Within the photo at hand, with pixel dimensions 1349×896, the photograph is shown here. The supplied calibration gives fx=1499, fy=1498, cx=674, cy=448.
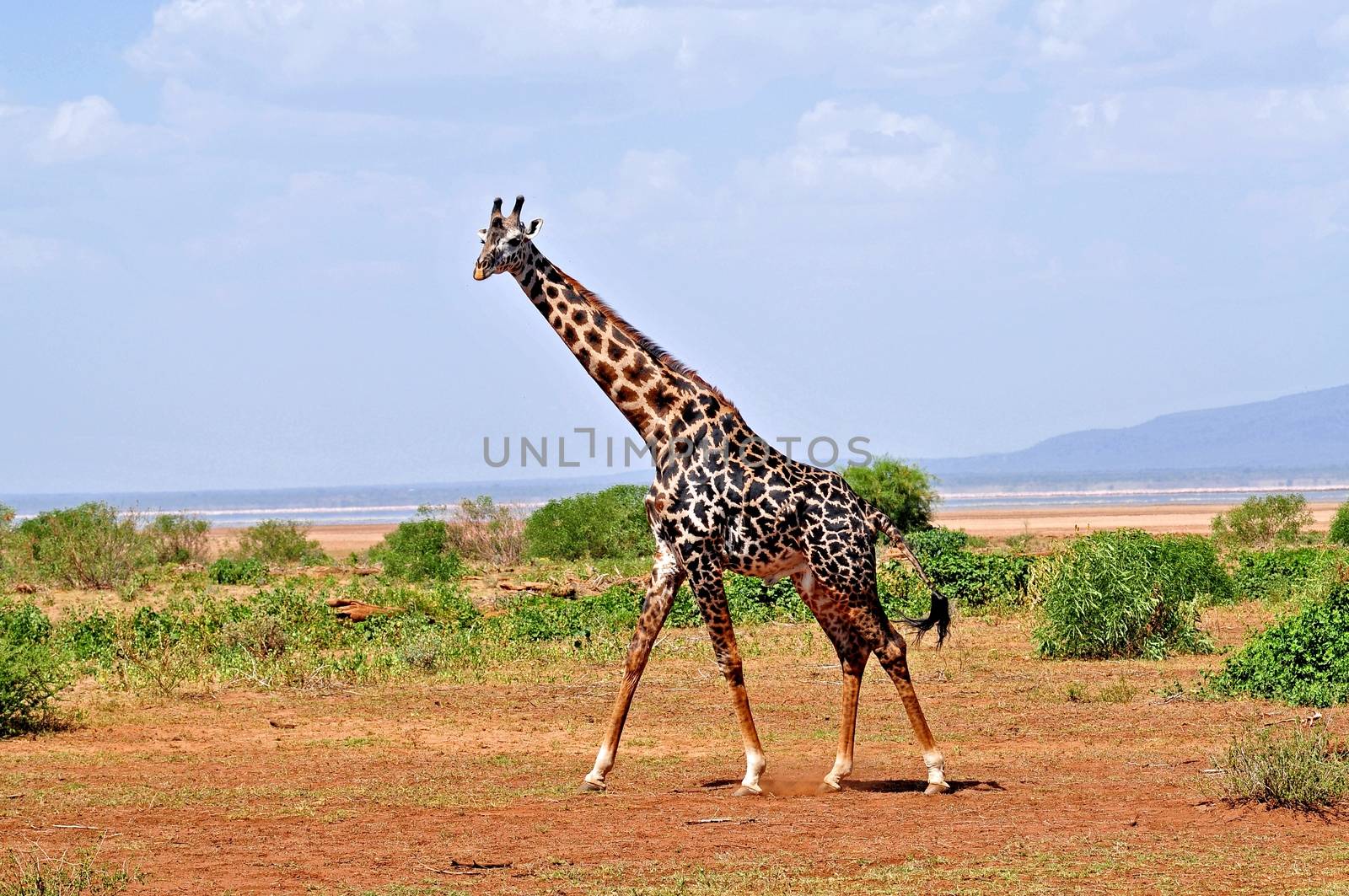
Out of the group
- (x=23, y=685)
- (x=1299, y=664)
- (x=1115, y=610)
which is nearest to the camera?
(x=23, y=685)

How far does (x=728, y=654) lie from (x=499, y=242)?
3199mm

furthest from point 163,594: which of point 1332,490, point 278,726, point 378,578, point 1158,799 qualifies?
point 1332,490

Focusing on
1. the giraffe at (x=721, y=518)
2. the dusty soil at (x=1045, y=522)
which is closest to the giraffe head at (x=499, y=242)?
the giraffe at (x=721, y=518)

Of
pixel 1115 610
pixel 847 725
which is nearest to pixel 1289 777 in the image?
pixel 847 725

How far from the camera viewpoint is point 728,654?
10.0 meters

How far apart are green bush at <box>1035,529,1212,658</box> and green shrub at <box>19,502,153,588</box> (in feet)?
50.1

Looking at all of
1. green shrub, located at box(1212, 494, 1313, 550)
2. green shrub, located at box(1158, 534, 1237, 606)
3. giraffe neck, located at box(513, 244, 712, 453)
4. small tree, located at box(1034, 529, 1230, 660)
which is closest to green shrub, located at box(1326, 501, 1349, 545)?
green shrub, located at box(1212, 494, 1313, 550)

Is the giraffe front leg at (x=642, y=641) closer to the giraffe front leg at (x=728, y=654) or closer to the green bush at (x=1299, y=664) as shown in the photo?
the giraffe front leg at (x=728, y=654)

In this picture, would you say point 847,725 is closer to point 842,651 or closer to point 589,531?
point 842,651

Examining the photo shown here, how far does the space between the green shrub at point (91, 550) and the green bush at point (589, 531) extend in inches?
304

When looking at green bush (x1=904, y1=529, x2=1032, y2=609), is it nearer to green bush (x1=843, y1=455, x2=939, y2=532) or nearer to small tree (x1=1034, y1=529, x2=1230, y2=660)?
small tree (x1=1034, y1=529, x2=1230, y2=660)

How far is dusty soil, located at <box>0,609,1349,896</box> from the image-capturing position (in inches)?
299

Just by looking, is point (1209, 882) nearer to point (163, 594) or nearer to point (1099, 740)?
point (1099, 740)

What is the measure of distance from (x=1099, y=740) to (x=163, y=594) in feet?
52.0
